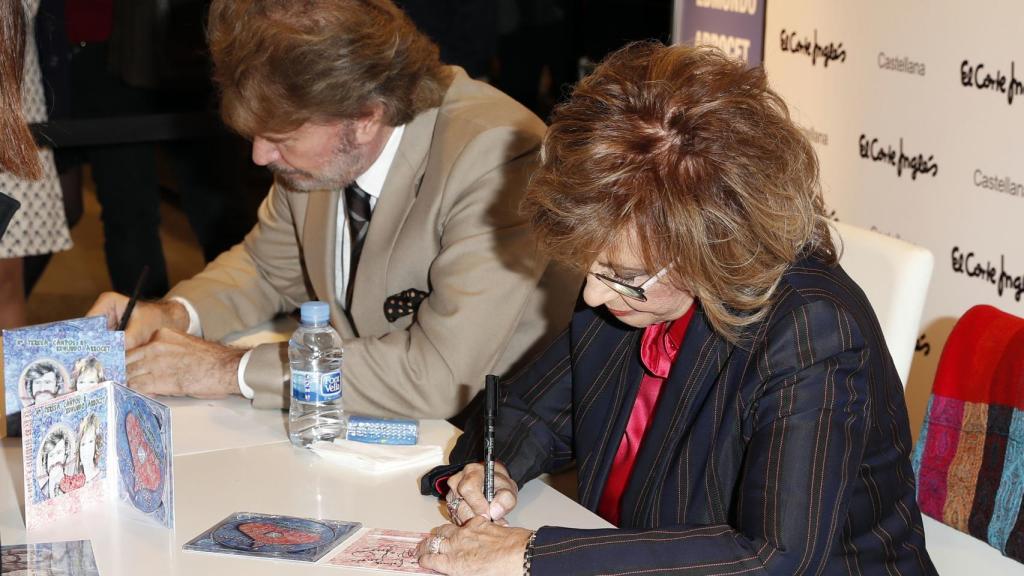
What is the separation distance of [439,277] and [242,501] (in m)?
0.59

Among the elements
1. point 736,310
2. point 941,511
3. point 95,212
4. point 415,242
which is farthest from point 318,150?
point 95,212

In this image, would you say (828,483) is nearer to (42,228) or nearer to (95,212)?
(42,228)

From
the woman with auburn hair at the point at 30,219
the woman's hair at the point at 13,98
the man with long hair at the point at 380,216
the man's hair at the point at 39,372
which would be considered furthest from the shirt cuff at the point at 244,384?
the woman with auburn hair at the point at 30,219

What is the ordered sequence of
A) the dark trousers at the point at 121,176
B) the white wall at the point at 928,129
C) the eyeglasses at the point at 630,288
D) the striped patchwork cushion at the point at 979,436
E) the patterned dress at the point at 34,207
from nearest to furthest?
the eyeglasses at the point at 630,288 → the striped patchwork cushion at the point at 979,436 → the white wall at the point at 928,129 → the patterned dress at the point at 34,207 → the dark trousers at the point at 121,176

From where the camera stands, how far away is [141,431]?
1548 mm

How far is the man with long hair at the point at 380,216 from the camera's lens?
79.2 inches

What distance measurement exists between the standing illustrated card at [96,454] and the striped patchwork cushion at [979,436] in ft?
4.31

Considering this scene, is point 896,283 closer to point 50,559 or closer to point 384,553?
point 384,553

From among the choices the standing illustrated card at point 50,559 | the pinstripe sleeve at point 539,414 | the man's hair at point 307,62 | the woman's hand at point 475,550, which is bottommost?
the standing illustrated card at point 50,559

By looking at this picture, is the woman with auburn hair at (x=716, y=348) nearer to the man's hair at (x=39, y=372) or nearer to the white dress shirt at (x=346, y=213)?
the man's hair at (x=39, y=372)

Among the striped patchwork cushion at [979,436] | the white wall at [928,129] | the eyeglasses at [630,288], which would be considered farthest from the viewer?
the white wall at [928,129]

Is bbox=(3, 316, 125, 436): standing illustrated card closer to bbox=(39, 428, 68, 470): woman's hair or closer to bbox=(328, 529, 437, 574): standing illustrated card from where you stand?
bbox=(39, 428, 68, 470): woman's hair

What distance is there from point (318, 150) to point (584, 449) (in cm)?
79

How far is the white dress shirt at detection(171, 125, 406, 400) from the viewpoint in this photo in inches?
88.7
